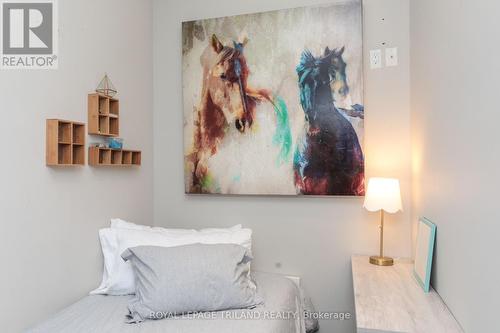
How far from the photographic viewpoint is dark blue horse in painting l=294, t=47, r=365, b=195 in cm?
205

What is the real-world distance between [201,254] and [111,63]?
1.31 meters

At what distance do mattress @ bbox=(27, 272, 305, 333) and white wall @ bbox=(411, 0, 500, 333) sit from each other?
73cm

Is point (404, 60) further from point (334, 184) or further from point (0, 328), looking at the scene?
point (0, 328)

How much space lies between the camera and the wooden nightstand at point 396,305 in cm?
116

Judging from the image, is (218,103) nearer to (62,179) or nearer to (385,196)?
(62,179)

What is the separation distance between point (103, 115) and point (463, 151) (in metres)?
1.77

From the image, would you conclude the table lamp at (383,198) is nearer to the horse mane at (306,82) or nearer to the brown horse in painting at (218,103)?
the horse mane at (306,82)

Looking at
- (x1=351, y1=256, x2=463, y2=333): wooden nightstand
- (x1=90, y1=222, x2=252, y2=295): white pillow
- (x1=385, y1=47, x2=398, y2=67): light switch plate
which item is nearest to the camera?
(x1=351, y1=256, x2=463, y2=333): wooden nightstand

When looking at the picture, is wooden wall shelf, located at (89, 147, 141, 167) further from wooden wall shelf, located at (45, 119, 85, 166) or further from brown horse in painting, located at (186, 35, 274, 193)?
brown horse in painting, located at (186, 35, 274, 193)

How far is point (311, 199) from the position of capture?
2168 millimetres

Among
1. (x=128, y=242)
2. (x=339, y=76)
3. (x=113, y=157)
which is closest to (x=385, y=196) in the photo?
(x=339, y=76)

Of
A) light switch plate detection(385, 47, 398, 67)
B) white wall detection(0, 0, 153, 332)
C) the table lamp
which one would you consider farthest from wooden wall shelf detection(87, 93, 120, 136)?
light switch plate detection(385, 47, 398, 67)

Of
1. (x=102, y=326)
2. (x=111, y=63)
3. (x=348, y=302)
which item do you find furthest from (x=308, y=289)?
(x=111, y=63)

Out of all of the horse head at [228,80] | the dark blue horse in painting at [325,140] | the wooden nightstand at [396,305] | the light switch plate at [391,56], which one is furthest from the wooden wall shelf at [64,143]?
the light switch plate at [391,56]
